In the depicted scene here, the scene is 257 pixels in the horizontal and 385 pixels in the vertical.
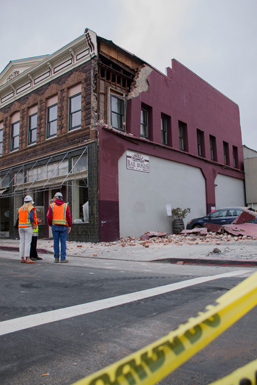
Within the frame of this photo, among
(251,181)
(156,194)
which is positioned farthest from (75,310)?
(251,181)

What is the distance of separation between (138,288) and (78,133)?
12075mm

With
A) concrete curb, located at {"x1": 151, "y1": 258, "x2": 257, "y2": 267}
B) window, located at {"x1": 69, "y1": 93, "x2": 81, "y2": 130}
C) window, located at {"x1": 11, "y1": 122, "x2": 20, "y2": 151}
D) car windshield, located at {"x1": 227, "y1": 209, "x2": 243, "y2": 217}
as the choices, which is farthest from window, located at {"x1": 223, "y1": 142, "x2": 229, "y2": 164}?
concrete curb, located at {"x1": 151, "y1": 258, "x2": 257, "y2": 267}

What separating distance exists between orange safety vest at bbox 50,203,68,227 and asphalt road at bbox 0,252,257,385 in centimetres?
352

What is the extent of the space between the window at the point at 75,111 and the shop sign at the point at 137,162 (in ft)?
10.2

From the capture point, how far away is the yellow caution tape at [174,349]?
2.61 ft

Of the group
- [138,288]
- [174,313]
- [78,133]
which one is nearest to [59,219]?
[138,288]

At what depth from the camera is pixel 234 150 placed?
28.4m

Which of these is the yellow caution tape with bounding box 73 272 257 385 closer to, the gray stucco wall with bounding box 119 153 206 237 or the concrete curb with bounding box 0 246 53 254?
the concrete curb with bounding box 0 246 53 254

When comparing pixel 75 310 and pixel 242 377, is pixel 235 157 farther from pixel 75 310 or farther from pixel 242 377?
pixel 242 377

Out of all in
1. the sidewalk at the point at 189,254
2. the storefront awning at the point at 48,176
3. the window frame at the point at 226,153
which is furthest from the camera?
the window frame at the point at 226,153

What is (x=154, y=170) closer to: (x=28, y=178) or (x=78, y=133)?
(x=78, y=133)

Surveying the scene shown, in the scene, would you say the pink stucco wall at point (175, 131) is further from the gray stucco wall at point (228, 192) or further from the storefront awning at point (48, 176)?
the storefront awning at point (48, 176)

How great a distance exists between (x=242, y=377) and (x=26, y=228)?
8.73 m

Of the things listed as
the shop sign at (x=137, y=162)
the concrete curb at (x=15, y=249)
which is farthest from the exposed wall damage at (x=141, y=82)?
the concrete curb at (x=15, y=249)
